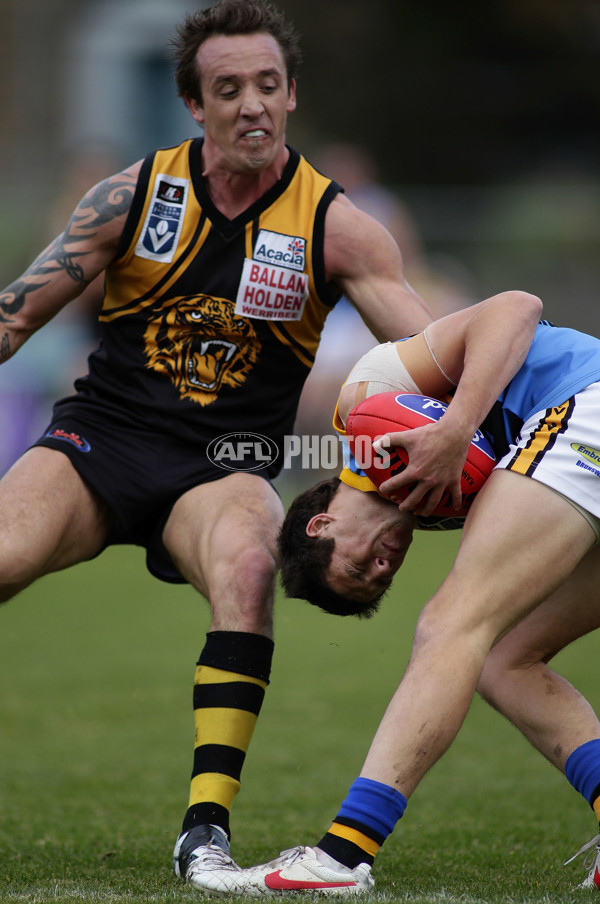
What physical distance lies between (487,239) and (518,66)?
1060 centimetres

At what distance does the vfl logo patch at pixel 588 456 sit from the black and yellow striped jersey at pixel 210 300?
1.45 m

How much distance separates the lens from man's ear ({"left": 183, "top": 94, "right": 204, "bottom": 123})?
4.70m

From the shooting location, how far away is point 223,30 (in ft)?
15.0

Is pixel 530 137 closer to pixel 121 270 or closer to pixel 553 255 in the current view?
pixel 553 255

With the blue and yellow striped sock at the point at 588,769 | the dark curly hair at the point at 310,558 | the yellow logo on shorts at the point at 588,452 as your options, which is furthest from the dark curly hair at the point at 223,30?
the blue and yellow striped sock at the point at 588,769

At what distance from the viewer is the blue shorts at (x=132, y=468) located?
4.50 m

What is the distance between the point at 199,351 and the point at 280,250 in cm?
47

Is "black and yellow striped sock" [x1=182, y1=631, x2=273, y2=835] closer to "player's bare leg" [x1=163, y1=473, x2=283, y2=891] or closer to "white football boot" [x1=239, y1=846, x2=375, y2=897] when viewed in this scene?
"player's bare leg" [x1=163, y1=473, x2=283, y2=891]

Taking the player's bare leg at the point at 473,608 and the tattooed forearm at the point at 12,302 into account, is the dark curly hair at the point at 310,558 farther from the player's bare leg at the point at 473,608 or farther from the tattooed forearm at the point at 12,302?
the tattooed forearm at the point at 12,302

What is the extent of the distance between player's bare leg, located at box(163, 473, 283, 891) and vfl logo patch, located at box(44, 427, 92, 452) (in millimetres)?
495

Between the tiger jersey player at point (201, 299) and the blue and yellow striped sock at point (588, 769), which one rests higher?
the tiger jersey player at point (201, 299)

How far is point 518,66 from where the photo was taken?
24.4 metres

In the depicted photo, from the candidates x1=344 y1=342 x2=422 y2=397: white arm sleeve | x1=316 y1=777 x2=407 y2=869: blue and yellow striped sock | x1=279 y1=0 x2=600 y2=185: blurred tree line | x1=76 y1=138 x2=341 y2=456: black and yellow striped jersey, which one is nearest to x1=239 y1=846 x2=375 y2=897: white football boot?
x1=316 y1=777 x2=407 y2=869: blue and yellow striped sock

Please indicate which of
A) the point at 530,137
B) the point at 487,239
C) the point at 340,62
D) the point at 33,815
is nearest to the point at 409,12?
the point at 340,62
